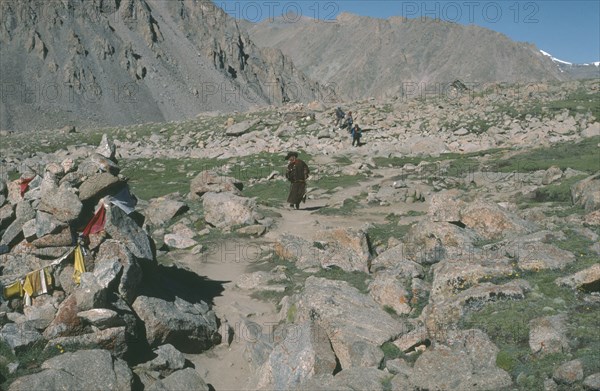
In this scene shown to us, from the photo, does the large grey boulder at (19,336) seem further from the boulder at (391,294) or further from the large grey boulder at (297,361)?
the boulder at (391,294)

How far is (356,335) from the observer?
8.84 metres

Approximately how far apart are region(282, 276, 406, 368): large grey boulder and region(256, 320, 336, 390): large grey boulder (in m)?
0.27

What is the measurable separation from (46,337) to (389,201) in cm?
1460

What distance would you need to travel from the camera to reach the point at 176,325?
9.80 m

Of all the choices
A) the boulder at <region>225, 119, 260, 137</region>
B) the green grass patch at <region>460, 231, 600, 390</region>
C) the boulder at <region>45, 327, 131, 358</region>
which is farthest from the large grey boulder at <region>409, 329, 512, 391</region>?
the boulder at <region>225, 119, 260, 137</region>

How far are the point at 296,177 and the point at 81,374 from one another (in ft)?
43.5

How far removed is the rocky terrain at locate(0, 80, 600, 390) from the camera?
763 cm

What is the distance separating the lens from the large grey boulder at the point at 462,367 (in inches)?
264

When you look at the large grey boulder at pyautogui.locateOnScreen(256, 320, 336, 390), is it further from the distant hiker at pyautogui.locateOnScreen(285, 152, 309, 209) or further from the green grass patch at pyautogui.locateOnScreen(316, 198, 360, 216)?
the distant hiker at pyautogui.locateOnScreen(285, 152, 309, 209)

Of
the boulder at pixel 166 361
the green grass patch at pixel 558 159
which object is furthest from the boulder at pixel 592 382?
the green grass patch at pixel 558 159

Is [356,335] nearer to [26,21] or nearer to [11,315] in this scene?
[11,315]

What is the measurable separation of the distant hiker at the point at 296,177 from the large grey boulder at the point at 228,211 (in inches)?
84.6

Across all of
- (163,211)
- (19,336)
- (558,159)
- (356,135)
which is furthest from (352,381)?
(356,135)

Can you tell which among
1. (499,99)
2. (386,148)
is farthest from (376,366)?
(499,99)
